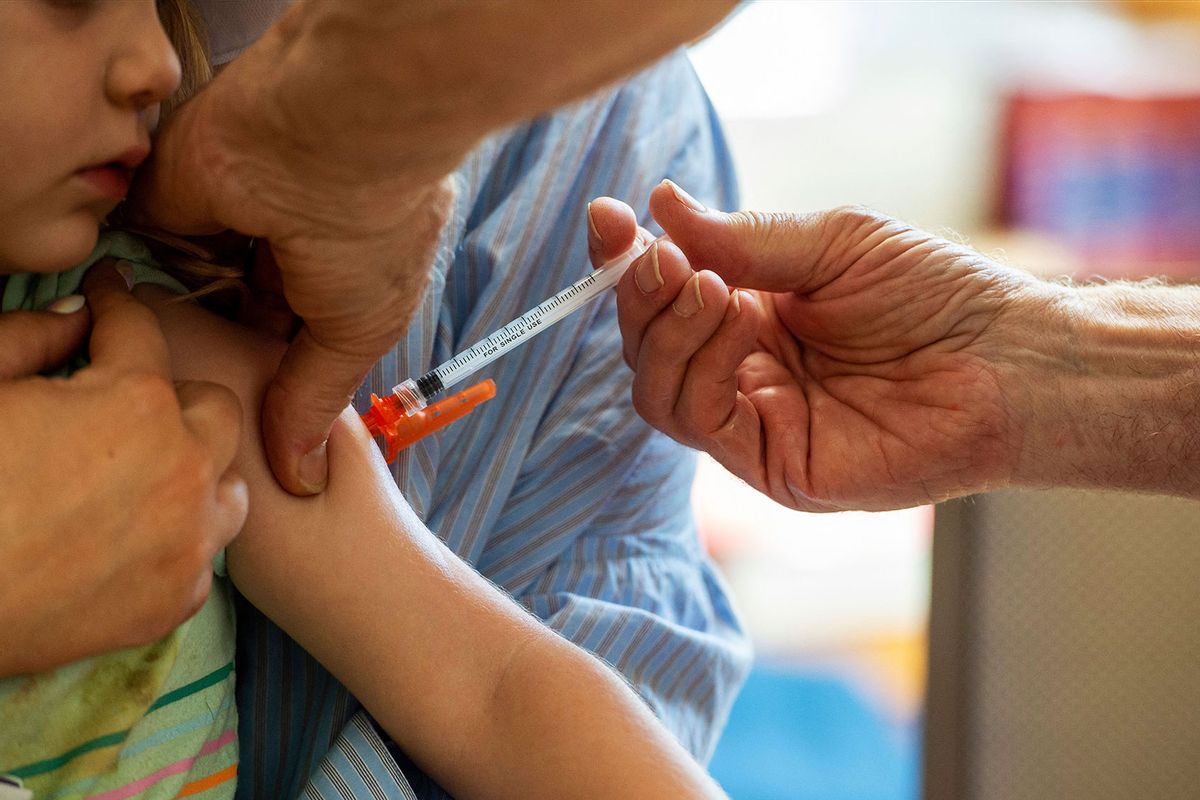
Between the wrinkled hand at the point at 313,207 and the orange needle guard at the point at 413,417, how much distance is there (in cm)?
15

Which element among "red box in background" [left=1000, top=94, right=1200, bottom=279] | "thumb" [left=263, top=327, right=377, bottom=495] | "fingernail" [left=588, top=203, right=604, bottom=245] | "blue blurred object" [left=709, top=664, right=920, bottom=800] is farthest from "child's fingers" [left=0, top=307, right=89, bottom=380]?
"red box in background" [left=1000, top=94, right=1200, bottom=279]

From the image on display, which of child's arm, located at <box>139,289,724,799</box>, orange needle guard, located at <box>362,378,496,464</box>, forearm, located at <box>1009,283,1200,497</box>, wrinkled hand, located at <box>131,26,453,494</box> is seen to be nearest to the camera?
wrinkled hand, located at <box>131,26,453,494</box>

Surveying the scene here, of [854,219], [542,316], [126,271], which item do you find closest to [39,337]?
[126,271]

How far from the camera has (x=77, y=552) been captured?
0.72 m

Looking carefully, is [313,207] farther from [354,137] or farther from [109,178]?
[109,178]

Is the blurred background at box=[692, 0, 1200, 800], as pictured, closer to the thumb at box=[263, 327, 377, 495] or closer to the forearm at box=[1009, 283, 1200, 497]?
the forearm at box=[1009, 283, 1200, 497]

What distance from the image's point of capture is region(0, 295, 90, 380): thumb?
768 mm

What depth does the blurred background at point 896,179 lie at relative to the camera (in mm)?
2619

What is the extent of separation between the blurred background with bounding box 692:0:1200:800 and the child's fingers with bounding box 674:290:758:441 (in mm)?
1568

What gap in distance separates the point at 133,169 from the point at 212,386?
0.52 ft

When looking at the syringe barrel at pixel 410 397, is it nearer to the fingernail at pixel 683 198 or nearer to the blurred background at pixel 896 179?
the fingernail at pixel 683 198

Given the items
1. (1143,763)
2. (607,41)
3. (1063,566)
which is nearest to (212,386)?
(607,41)

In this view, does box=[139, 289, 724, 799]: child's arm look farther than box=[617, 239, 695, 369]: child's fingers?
No

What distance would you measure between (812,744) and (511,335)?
1828 mm
